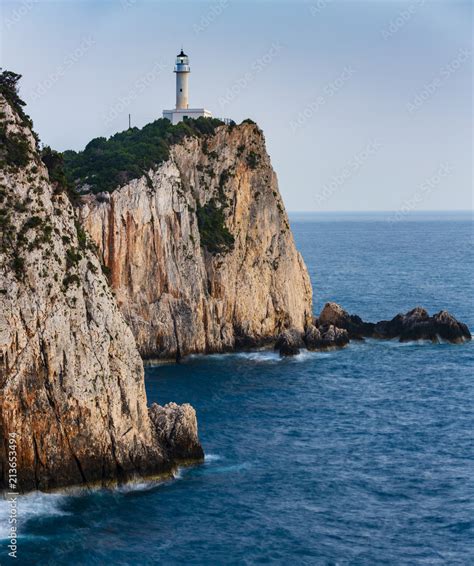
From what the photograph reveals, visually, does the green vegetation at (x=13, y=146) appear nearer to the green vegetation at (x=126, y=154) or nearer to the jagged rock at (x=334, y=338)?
the green vegetation at (x=126, y=154)

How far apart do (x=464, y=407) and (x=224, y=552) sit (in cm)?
3289

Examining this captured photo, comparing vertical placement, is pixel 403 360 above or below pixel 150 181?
below

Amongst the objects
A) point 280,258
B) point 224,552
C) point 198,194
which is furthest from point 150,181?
point 224,552

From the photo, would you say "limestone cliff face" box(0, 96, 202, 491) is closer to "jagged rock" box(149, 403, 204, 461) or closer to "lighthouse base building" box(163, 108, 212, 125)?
"jagged rock" box(149, 403, 204, 461)

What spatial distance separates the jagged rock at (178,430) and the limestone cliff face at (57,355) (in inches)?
5.3

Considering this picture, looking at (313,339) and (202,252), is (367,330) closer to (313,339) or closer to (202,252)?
(313,339)

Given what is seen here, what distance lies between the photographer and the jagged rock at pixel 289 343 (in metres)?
97.1

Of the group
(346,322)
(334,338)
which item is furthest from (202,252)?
(346,322)

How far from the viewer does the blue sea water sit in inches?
2037

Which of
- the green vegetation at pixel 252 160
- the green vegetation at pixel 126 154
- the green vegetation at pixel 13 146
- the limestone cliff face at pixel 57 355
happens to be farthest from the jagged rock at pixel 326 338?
the green vegetation at pixel 13 146

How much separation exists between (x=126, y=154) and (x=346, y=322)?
2837 centimetres

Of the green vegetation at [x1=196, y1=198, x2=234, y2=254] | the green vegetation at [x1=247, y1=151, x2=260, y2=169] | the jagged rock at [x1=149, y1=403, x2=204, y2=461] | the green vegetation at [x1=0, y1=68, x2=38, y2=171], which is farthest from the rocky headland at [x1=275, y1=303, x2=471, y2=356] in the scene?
the green vegetation at [x1=0, y1=68, x2=38, y2=171]

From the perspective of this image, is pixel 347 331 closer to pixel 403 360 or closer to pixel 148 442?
pixel 403 360

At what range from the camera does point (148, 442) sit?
60312mm
